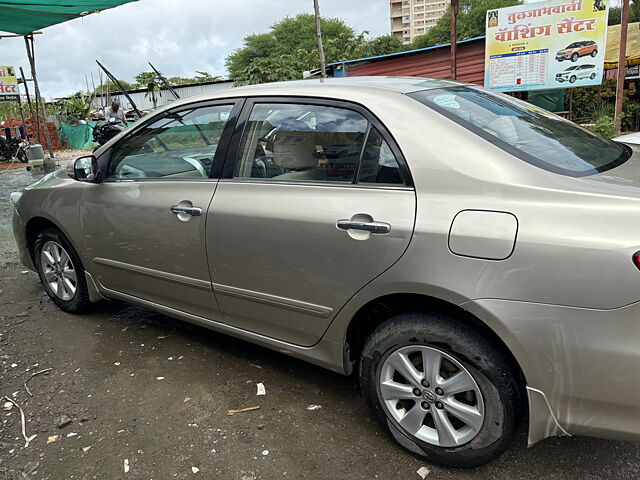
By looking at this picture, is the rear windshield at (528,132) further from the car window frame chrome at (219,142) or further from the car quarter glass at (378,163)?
the car window frame chrome at (219,142)

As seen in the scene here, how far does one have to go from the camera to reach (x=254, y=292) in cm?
253

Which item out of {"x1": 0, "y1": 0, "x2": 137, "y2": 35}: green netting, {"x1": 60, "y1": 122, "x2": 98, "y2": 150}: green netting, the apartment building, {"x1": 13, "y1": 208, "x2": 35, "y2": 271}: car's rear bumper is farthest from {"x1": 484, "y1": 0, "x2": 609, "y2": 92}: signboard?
the apartment building

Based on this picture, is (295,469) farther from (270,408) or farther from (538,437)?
(538,437)

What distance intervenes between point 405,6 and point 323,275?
12151 centimetres

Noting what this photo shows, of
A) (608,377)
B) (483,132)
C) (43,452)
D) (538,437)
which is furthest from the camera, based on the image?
(43,452)

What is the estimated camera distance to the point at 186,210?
2.70 m

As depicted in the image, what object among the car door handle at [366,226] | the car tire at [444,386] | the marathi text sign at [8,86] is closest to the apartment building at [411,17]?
the marathi text sign at [8,86]

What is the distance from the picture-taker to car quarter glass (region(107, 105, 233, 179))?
9.23ft

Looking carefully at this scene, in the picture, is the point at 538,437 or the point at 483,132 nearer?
the point at 538,437

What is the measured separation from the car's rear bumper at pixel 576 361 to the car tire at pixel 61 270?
289 centimetres

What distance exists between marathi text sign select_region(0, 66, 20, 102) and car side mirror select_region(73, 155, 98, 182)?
48.1 ft

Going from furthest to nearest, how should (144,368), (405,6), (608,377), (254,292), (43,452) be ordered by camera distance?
(405,6), (144,368), (254,292), (43,452), (608,377)

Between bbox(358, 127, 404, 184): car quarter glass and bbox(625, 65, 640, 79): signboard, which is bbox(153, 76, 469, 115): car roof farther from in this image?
bbox(625, 65, 640, 79): signboard

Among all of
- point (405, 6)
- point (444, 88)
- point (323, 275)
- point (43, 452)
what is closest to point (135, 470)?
point (43, 452)
